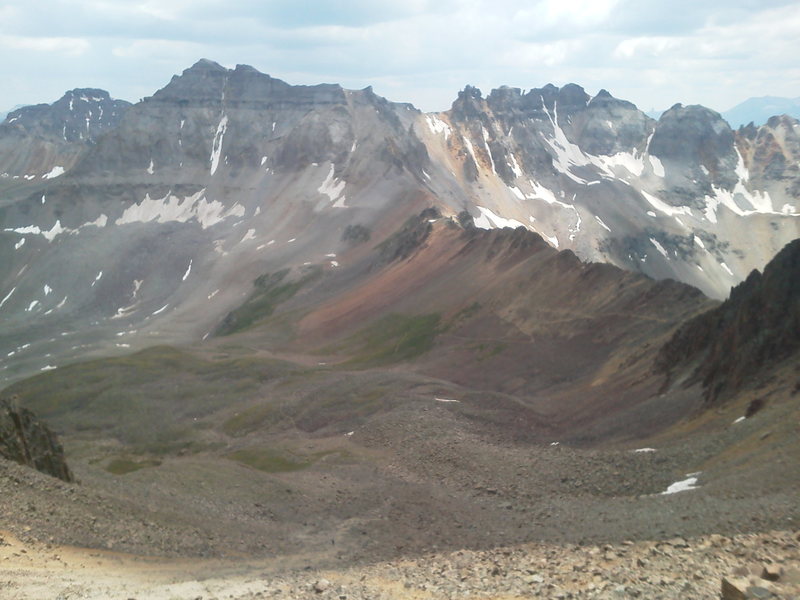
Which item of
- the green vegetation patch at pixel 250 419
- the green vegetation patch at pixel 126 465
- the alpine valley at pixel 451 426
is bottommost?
the green vegetation patch at pixel 126 465

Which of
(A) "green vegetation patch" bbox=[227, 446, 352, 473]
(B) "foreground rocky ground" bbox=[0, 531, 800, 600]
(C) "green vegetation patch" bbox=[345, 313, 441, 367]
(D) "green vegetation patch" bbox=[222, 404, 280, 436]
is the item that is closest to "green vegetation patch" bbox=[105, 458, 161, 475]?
(A) "green vegetation patch" bbox=[227, 446, 352, 473]

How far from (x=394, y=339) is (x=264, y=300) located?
226 ft

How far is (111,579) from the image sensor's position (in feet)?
94.1

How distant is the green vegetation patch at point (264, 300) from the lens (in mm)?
174863

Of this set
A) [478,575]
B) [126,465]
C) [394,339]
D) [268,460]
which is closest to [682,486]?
[478,575]

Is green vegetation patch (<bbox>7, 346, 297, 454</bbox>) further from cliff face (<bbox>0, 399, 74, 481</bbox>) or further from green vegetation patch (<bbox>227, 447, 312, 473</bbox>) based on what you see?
cliff face (<bbox>0, 399, 74, 481</bbox>)

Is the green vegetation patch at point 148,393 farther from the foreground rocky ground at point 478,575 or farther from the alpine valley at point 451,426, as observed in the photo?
the foreground rocky ground at point 478,575

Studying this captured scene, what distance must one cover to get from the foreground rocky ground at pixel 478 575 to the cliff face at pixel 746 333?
29.0m

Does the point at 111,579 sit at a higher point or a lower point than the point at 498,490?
higher

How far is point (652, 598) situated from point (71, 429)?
9266 cm

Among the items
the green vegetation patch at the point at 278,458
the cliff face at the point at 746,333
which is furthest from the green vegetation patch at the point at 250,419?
the cliff face at the point at 746,333

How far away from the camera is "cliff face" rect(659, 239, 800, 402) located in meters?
55.3

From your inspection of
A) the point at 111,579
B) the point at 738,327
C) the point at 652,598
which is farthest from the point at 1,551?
the point at 738,327

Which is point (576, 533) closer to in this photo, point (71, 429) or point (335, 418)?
point (335, 418)
